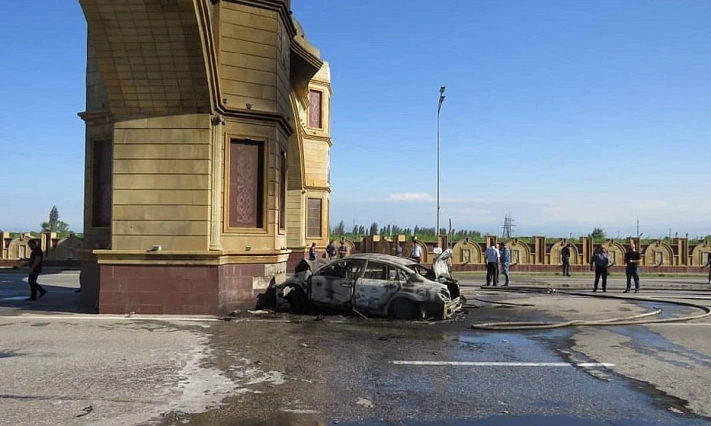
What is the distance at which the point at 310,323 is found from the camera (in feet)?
40.8

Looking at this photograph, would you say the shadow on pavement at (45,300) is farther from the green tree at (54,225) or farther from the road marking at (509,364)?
the green tree at (54,225)

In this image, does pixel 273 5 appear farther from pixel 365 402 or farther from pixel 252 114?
pixel 365 402

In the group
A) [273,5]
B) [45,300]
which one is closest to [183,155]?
[273,5]

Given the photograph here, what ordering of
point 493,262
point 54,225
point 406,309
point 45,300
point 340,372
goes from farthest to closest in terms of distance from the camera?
point 54,225, point 493,262, point 45,300, point 406,309, point 340,372

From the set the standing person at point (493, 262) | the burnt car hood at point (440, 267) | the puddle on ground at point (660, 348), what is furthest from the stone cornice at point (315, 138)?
the puddle on ground at point (660, 348)

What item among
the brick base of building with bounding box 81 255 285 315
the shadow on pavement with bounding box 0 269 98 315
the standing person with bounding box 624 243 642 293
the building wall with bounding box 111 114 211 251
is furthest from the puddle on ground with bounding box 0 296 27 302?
the standing person with bounding box 624 243 642 293

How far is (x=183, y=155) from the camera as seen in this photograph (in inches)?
528

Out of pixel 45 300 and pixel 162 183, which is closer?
pixel 162 183

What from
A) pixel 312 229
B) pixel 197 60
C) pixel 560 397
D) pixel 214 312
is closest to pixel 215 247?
pixel 214 312

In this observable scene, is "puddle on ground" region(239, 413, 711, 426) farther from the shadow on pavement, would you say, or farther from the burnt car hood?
the shadow on pavement

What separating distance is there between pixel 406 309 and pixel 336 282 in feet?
5.50

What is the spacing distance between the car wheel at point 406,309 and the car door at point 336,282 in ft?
3.38

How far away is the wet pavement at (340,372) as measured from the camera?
20.1 ft

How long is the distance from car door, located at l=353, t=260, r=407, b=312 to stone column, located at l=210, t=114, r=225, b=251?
10.8 ft
